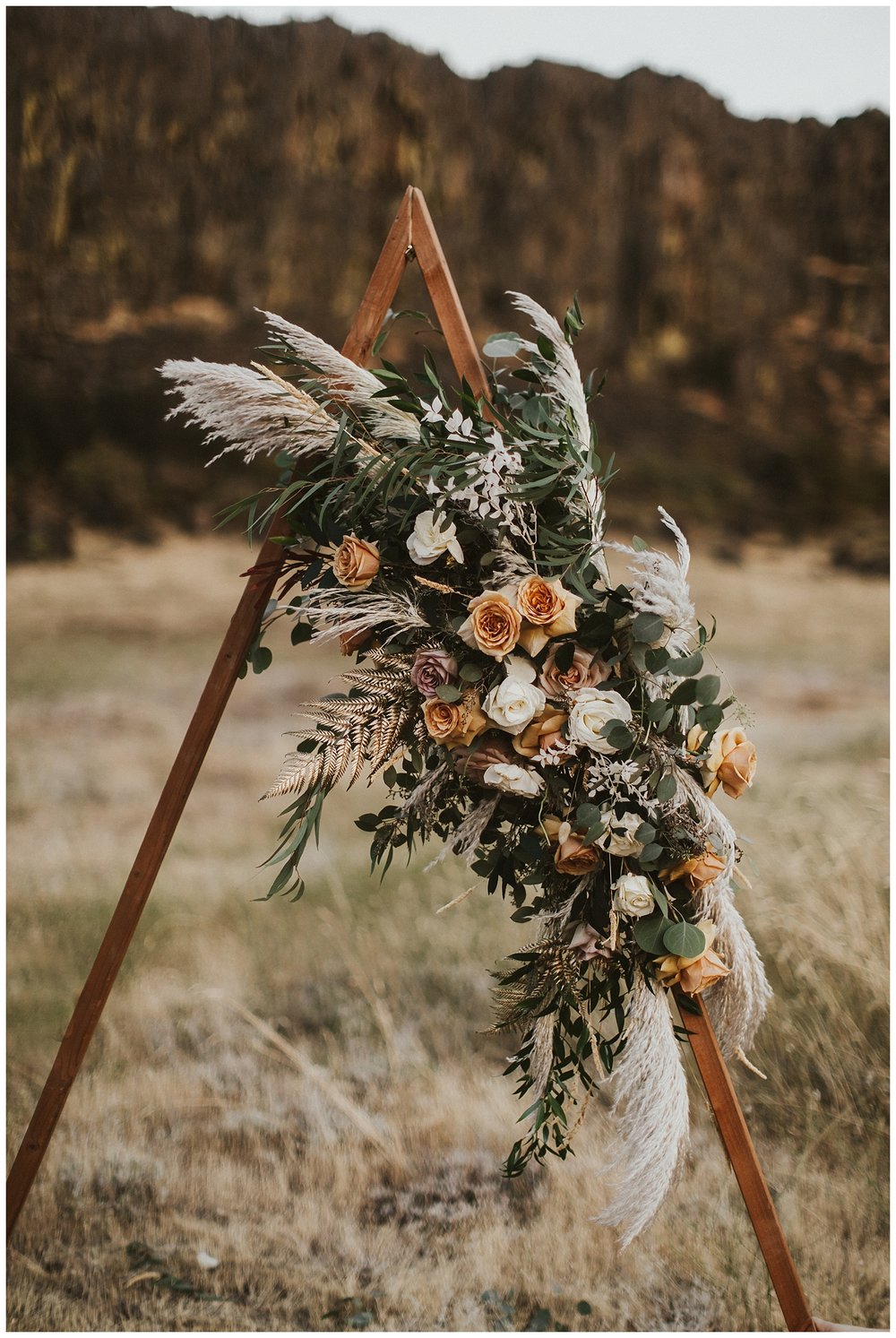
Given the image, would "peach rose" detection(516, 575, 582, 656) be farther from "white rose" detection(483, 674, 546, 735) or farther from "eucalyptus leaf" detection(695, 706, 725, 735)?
"eucalyptus leaf" detection(695, 706, 725, 735)

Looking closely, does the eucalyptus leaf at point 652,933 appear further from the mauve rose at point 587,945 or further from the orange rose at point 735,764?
the orange rose at point 735,764

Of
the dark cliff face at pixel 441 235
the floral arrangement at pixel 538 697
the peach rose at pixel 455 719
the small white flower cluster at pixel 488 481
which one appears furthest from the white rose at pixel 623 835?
the dark cliff face at pixel 441 235

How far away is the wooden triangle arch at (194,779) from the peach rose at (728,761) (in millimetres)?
307

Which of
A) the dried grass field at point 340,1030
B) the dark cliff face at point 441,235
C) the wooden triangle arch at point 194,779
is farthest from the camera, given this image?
the dark cliff face at point 441,235

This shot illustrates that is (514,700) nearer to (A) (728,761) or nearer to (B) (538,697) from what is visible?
(B) (538,697)

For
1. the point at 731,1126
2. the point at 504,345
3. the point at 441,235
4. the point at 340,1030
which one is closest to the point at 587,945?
the point at 731,1126

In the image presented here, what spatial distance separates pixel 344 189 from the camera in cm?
338

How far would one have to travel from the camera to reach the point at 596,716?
1197mm

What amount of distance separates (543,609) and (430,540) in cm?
18

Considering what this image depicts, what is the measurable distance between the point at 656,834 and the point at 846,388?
294 cm

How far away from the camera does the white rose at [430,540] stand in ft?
4.06

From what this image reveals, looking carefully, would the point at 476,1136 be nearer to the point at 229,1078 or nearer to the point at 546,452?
the point at 229,1078

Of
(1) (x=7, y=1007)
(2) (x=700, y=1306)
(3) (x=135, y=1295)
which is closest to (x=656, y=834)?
(2) (x=700, y=1306)

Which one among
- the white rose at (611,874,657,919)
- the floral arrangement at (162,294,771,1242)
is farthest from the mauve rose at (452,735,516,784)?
the white rose at (611,874,657,919)
